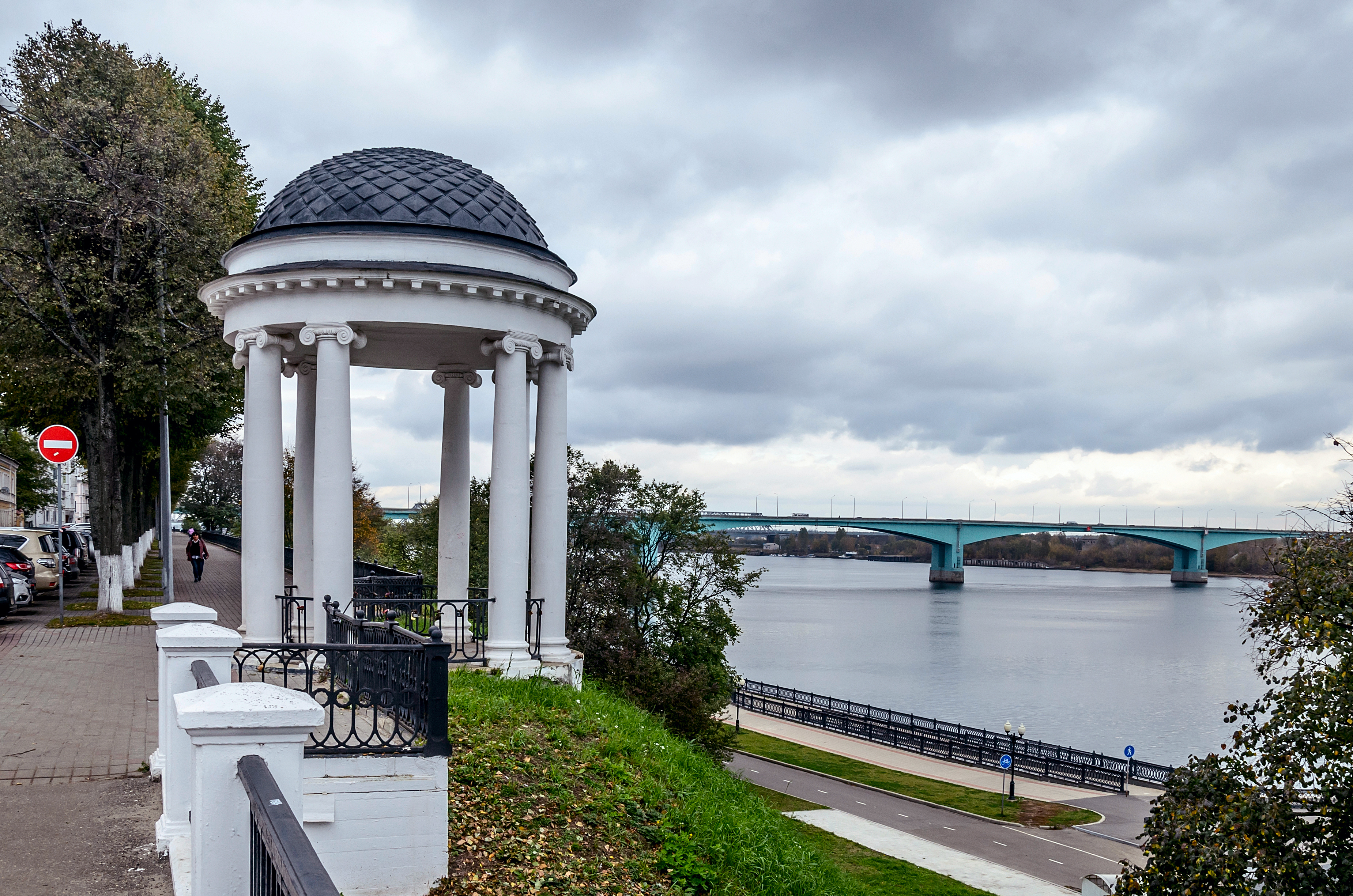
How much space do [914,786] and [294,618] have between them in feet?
93.0

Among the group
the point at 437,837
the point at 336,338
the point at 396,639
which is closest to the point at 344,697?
the point at 396,639

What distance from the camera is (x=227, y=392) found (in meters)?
29.5

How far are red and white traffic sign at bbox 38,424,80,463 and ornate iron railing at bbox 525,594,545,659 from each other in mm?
8830

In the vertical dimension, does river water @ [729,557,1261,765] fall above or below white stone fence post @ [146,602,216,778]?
below

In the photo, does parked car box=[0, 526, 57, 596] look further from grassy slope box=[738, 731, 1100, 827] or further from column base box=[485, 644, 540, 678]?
grassy slope box=[738, 731, 1100, 827]

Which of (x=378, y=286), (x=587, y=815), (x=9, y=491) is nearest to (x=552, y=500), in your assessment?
(x=378, y=286)

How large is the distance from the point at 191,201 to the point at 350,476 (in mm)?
12100

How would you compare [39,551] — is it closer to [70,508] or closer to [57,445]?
[57,445]

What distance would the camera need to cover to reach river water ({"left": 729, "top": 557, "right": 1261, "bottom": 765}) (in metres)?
46.7

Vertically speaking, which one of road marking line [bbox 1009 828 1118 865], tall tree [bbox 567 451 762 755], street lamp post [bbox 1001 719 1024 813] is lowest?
road marking line [bbox 1009 828 1118 865]

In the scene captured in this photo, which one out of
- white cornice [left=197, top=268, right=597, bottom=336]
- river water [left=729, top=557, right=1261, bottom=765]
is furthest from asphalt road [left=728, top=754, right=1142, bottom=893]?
white cornice [left=197, top=268, right=597, bottom=336]

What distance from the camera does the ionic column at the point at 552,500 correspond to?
15.5 meters

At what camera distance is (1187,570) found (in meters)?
117

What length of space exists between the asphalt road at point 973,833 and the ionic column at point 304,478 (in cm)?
1460
